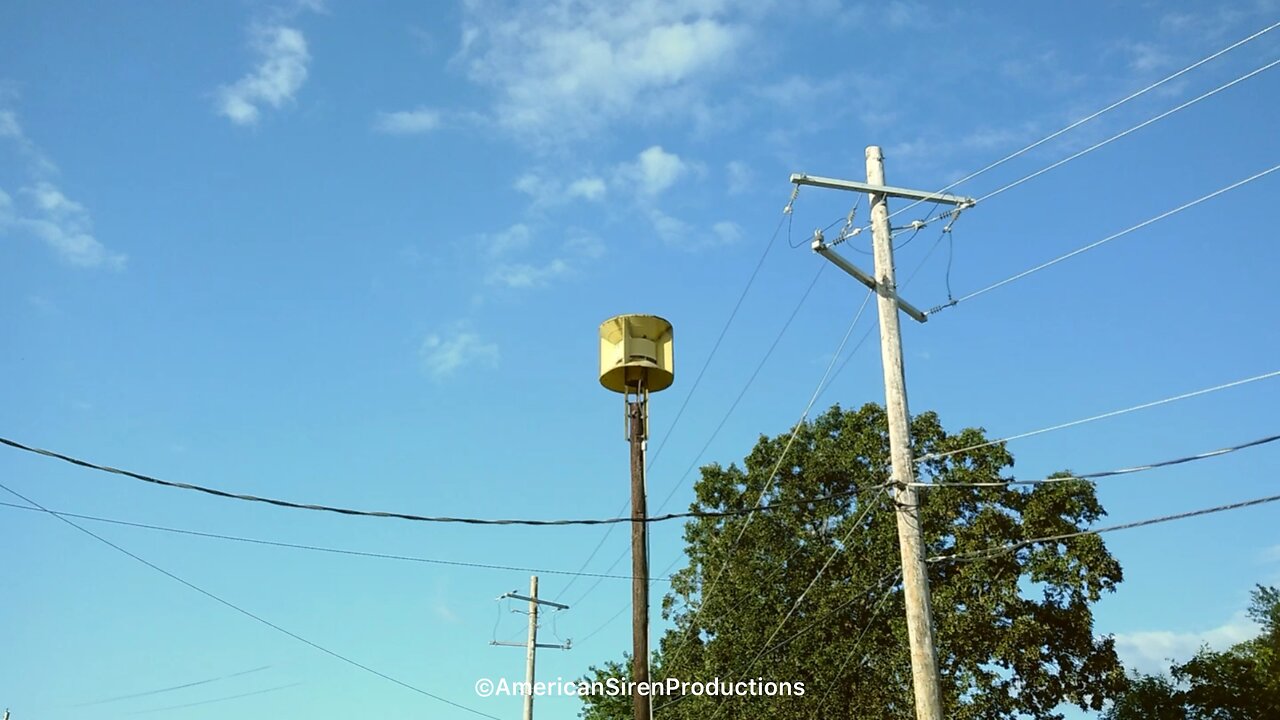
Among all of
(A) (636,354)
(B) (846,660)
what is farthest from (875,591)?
(A) (636,354)

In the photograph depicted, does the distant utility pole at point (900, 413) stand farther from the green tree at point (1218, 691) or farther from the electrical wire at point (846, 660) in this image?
the green tree at point (1218, 691)

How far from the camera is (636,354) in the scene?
1641 centimetres

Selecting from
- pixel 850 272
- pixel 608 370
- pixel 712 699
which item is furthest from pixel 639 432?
pixel 712 699

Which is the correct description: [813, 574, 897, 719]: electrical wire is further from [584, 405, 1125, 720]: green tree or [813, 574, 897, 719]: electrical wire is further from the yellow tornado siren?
the yellow tornado siren

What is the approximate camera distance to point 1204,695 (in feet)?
127

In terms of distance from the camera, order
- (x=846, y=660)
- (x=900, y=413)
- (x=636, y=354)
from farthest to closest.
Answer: (x=846, y=660)
(x=636, y=354)
(x=900, y=413)

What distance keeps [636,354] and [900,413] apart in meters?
4.17

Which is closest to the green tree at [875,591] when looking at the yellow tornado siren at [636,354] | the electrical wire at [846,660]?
the electrical wire at [846,660]

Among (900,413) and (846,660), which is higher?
(900,413)

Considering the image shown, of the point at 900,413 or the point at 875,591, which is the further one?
the point at 875,591

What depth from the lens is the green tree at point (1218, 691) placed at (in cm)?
3775

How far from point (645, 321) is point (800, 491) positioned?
16.4 meters

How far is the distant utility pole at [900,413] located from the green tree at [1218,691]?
26.9 meters

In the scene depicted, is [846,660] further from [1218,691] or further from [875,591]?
[1218,691]
